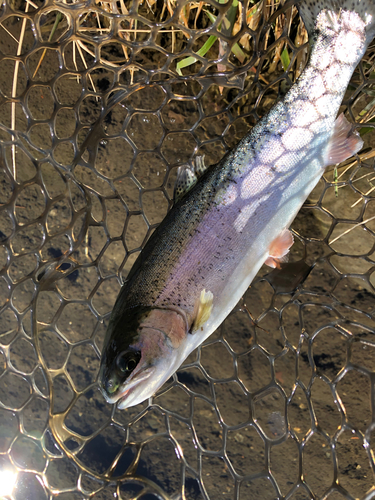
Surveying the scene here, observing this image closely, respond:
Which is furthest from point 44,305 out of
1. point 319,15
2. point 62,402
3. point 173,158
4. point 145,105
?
point 319,15

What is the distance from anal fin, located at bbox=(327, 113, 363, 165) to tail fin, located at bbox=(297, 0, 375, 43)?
360 mm

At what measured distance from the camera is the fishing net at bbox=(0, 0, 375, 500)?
2025 millimetres

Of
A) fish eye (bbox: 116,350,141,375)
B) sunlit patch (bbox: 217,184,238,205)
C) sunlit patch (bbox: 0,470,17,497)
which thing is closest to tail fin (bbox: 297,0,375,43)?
sunlit patch (bbox: 217,184,238,205)

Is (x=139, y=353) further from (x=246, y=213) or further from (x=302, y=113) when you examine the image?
(x=302, y=113)

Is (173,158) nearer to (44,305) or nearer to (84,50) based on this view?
(84,50)

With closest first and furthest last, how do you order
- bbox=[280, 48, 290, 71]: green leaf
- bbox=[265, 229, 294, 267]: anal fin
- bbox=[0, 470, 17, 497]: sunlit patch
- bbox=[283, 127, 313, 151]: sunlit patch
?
bbox=[283, 127, 313, 151]: sunlit patch, bbox=[265, 229, 294, 267]: anal fin, bbox=[280, 48, 290, 71]: green leaf, bbox=[0, 470, 17, 497]: sunlit patch

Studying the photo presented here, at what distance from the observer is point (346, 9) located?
1500 millimetres

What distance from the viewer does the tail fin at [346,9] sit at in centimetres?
150

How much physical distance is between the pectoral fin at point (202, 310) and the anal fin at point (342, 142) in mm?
Result: 791

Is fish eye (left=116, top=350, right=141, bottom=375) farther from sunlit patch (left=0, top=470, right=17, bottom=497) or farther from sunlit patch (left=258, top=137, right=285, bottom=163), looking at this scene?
sunlit patch (left=0, top=470, right=17, bottom=497)

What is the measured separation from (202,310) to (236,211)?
1.40 ft

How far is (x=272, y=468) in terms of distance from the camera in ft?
7.92

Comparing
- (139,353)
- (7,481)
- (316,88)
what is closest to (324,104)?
(316,88)

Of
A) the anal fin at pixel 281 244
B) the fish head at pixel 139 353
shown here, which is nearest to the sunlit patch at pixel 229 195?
the anal fin at pixel 281 244
